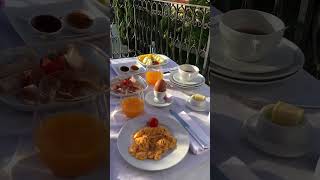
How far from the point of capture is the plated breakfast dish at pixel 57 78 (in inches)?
14.8

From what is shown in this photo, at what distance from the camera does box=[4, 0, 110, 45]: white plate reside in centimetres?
31

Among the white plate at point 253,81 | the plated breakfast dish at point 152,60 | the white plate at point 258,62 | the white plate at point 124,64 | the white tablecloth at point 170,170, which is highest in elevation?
the white plate at point 258,62

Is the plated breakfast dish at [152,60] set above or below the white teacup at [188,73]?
below

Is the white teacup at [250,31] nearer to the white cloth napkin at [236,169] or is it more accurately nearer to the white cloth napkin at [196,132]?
the white cloth napkin at [236,169]

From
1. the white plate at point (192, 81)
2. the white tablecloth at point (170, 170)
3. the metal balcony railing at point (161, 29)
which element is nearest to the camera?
the white tablecloth at point (170, 170)

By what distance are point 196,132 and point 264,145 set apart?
0.52 m

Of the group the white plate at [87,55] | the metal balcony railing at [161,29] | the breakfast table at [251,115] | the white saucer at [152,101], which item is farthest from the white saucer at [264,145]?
the metal balcony railing at [161,29]

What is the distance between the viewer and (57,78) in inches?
16.2

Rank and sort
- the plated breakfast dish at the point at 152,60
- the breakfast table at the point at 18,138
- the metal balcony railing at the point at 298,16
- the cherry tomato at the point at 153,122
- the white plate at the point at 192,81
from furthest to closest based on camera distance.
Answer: the plated breakfast dish at the point at 152,60
the white plate at the point at 192,81
the cherry tomato at the point at 153,122
the breakfast table at the point at 18,138
the metal balcony railing at the point at 298,16

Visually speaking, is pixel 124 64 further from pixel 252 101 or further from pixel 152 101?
pixel 252 101

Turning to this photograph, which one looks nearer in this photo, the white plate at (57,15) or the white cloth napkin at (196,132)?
the white plate at (57,15)

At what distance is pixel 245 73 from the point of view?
29 cm

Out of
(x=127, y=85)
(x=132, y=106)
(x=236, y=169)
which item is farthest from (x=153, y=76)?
(x=236, y=169)

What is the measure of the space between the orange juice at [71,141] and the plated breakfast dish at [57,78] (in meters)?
0.03
